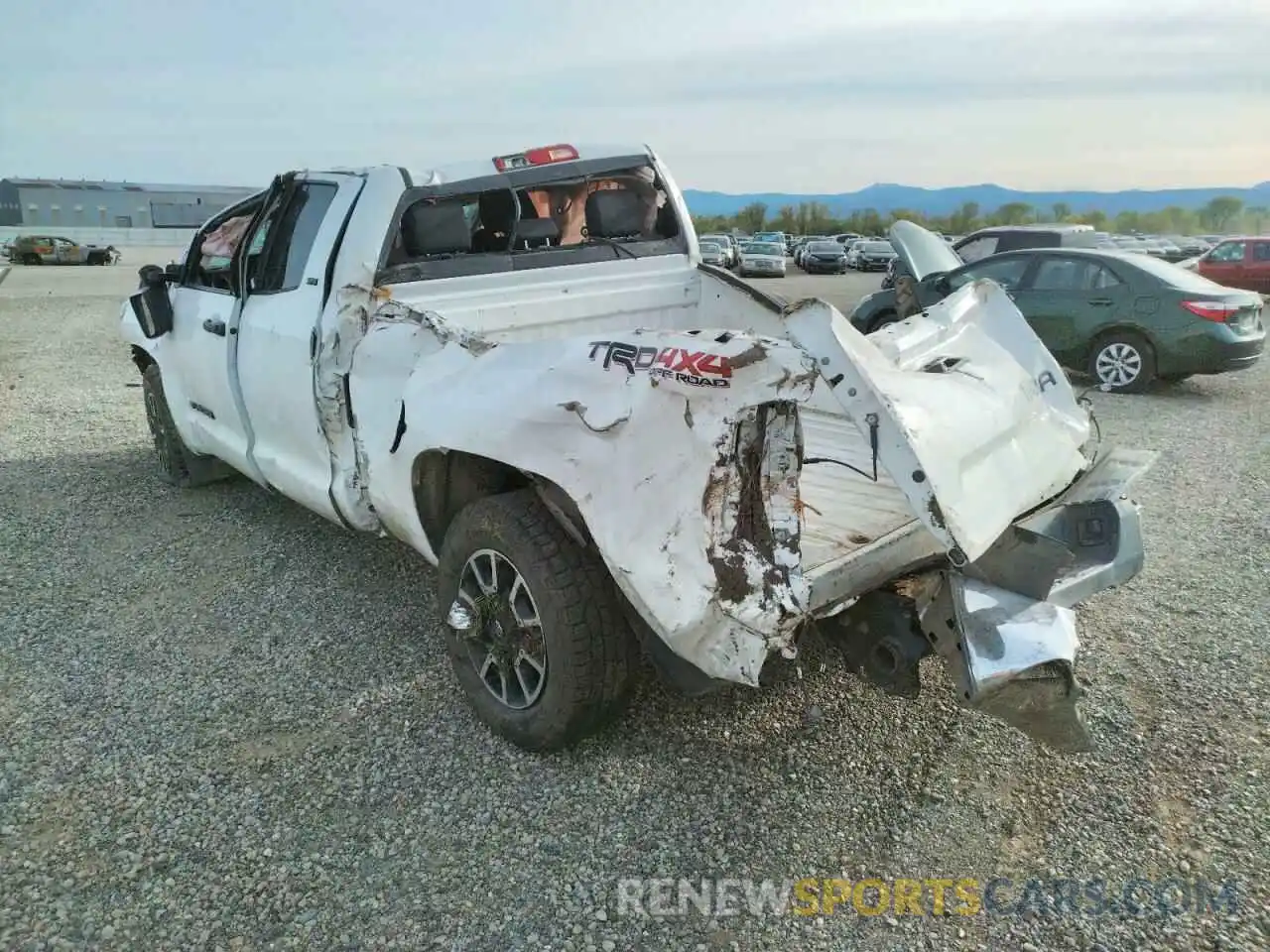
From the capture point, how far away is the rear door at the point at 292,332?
394 centimetres

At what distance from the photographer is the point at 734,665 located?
240 centimetres

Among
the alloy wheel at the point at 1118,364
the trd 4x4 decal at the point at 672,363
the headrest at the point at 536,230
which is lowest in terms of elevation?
the alloy wheel at the point at 1118,364

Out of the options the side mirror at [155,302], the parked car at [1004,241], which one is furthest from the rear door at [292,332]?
the parked car at [1004,241]

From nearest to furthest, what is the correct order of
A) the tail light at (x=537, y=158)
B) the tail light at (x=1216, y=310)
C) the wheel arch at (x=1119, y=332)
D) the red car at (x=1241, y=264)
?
the tail light at (x=537, y=158), the tail light at (x=1216, y=310), the wheel arch at (x=1119, y=332), the red car at (x=1241, y=264)

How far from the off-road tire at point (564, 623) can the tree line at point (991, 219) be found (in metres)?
58.6

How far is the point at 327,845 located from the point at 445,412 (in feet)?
4.55

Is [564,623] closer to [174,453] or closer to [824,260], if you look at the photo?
[174,453]

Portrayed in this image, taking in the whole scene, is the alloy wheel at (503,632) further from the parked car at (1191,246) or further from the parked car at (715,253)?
the parked car at (1191,246)

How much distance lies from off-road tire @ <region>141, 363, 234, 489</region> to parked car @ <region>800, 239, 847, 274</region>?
106 ft

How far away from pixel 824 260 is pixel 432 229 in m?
33.5

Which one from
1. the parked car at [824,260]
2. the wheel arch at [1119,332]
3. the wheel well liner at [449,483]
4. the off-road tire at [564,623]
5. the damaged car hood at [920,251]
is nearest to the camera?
the off-road tire at [564,623]

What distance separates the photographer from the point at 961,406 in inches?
116

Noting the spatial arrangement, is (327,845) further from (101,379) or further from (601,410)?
(101,379)

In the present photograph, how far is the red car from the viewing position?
17.9 meters
